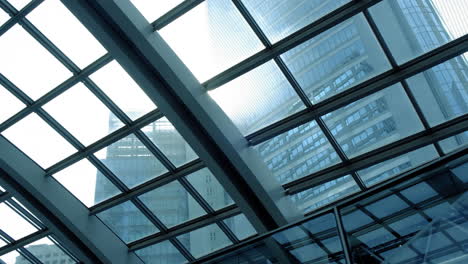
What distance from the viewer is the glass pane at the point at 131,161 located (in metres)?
15.7

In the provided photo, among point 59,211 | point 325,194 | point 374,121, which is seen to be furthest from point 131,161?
point 374,121

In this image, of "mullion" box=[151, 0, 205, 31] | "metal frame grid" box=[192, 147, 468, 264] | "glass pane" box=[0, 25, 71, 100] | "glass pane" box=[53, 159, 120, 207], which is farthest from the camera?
"glass pane" box=[53, 159, 120, 207]

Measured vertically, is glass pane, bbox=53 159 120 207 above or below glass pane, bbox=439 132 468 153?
above

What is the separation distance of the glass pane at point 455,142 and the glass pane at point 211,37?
210 inches

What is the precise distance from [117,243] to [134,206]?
2423mm

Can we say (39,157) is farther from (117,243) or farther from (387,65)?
(387,65)

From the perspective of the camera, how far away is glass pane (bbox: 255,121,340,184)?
1371cm

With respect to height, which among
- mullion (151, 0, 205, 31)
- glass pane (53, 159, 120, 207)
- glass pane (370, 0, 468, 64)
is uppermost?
mullion (151, 0, 205, 31)

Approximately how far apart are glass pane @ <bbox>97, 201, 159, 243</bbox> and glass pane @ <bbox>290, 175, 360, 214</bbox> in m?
5.68

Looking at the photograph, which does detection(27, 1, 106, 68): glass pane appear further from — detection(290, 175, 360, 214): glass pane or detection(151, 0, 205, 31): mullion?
detection(290, 175, 360, 214): glass pane

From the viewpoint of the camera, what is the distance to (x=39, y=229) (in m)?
19.9

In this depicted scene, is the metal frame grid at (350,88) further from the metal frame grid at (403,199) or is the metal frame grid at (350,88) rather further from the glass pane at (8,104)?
the metal frame grid at (403,199)

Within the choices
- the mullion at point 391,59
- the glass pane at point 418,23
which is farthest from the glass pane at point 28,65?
the glass pane at point 418,23

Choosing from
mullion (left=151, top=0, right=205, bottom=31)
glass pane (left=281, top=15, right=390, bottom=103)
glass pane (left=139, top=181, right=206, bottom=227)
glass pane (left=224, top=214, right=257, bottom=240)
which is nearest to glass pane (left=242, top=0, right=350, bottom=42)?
glass pane (left=281, top=15, right=390, bottom=103)
